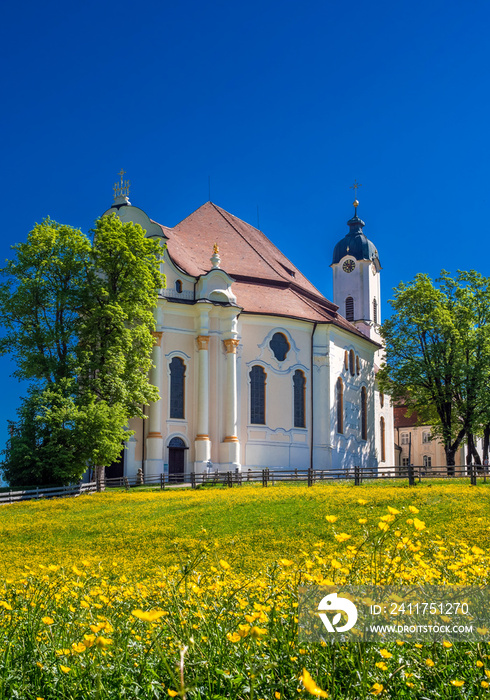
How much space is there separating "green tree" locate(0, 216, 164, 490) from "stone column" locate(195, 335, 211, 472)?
13.1 feet

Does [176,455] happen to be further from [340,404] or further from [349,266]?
[349,266]

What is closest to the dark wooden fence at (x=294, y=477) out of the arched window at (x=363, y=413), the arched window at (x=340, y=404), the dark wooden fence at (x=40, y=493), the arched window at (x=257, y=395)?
the dark wooden fence at (x=40, y=493)

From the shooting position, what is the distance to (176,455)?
133ft

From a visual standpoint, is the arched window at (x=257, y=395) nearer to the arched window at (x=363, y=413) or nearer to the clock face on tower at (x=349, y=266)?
the arched window at (x=363, y=413)

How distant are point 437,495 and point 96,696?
2065cm

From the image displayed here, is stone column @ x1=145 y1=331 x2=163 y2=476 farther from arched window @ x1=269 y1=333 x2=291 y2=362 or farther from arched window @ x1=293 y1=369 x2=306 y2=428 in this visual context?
arched window @ x1=293 y1=369 x2=306 y2=428

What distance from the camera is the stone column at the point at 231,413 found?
133 ft

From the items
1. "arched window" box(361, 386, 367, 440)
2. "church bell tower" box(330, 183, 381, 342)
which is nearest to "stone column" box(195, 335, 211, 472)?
"arched window" box(361, 386, 367, 440)

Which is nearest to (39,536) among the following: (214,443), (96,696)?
(96,696)

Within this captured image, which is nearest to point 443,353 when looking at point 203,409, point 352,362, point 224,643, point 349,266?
point 352,362

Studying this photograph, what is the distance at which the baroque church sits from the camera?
133 ft

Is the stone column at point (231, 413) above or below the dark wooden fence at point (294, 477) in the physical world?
above

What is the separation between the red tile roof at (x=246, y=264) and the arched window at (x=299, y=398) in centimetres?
397

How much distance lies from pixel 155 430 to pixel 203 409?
10.6 ft
